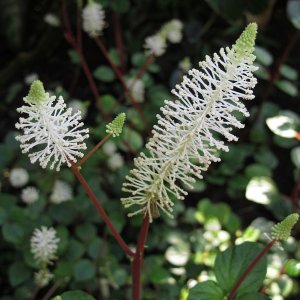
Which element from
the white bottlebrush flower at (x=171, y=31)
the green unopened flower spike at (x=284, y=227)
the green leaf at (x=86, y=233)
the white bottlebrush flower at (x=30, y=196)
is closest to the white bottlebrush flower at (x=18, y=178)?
the white bottlebrush flower at (x=30, y=196)

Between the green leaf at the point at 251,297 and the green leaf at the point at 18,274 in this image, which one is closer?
the green leaf at the point at 251,297

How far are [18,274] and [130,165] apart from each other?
351 mm

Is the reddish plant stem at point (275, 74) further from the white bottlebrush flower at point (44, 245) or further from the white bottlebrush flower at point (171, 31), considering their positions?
the white bottlebrush flower at point (44, 245)

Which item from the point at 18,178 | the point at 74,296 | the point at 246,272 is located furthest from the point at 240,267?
the point at 18,178

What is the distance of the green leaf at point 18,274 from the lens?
1.14m

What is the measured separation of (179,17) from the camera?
5.87 ft

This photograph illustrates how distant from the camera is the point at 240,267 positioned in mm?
847

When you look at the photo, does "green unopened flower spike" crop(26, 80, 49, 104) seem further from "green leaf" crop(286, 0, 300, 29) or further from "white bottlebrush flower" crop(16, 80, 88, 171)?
"green leaf" crop(286, 0, 300, 29)

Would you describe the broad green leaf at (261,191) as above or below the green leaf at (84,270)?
above

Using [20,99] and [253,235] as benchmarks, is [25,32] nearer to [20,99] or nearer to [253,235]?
[20,99]

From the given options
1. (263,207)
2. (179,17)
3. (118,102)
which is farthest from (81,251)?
(179,17)

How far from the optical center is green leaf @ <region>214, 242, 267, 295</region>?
0.84 m

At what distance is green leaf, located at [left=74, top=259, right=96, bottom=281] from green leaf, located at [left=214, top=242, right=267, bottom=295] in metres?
0.34

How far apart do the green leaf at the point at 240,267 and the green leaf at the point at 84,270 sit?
1.12 ft
